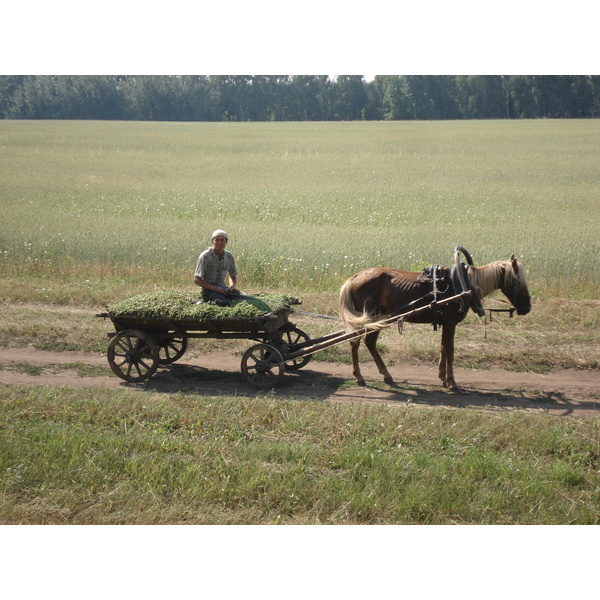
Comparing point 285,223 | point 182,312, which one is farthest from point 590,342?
point 285,223

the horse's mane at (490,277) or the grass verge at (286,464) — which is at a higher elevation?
the horse's mane at (490,277)

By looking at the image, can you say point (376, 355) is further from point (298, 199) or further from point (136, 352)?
point (298, 199)

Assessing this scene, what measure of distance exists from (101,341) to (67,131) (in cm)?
1108

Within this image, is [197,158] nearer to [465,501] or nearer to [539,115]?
[539,115]

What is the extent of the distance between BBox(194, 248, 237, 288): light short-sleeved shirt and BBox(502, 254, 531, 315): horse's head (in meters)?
3.38

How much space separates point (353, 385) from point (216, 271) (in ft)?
7.43

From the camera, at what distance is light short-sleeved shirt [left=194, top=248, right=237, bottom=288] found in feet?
25.5

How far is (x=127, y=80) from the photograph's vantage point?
14.0m

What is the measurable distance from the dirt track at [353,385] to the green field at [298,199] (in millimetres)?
3493

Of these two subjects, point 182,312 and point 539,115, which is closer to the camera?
point 182,312

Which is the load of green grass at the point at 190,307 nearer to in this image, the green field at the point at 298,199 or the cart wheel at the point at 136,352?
the cart wheel at the point at 136,352

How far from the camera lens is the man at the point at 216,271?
7.70 m

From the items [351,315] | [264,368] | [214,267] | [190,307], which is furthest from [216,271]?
[351,315]

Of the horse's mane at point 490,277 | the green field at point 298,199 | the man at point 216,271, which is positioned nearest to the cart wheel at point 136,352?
the man at point 216,271
